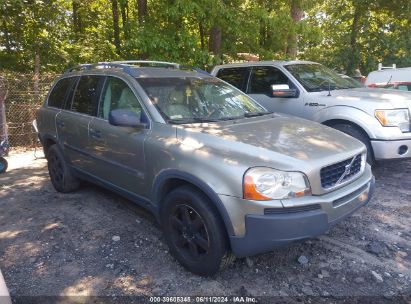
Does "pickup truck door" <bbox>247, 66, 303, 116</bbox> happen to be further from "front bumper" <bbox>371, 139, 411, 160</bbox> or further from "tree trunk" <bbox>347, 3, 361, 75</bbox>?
"tree trunk" <bbox>347, 3, 361, 75</bbox>

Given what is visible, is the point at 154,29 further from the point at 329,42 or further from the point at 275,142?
the point at 329,42

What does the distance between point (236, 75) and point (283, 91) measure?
1.47 metres

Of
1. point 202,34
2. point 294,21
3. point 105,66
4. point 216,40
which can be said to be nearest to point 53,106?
point 105,66

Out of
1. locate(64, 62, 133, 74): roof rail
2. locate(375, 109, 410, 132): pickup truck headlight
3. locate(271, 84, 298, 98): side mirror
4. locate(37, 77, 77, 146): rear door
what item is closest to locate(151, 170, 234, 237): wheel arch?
locate(64, 62, 133, 74): roof rail

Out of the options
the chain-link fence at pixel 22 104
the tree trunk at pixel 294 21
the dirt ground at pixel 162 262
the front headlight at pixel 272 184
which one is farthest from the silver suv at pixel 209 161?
the tree trunk at pixel 294 21

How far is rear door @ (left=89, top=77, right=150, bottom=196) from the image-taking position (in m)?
3.80

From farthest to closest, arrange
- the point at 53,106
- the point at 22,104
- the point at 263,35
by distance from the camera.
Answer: the point at 263,35 < the point at 22,104 < the point at 53,106

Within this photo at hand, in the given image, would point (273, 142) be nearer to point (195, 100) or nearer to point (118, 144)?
point (195, 100)

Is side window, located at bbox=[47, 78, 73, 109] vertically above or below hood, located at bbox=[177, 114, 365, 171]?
above

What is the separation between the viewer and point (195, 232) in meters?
3.25

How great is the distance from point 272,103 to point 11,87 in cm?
613

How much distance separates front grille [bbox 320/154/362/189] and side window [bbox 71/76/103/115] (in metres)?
2.73

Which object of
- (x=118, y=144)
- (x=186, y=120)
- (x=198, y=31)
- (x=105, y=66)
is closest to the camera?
(x=186, y=120)

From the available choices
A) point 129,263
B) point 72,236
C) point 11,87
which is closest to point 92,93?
point 72,236
